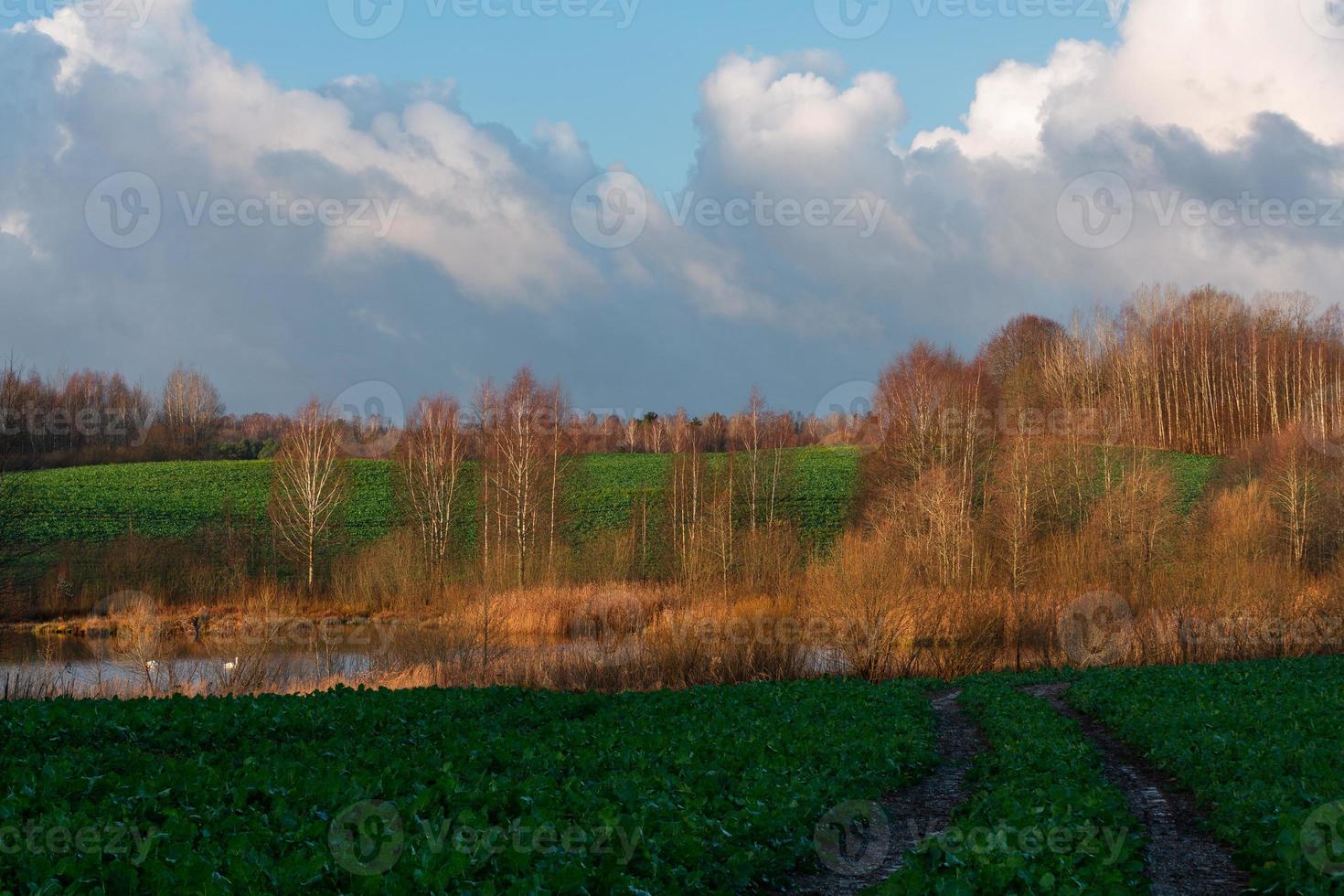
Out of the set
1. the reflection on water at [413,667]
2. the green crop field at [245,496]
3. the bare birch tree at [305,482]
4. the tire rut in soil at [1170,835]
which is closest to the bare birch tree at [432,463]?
the bare birch tree at [305,482]

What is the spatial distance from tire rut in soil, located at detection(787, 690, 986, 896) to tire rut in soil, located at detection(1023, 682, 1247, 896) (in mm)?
2183

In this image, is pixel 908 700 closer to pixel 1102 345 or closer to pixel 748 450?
pixel 748 450

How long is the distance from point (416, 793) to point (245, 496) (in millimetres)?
66872

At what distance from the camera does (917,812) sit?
13.0 metres

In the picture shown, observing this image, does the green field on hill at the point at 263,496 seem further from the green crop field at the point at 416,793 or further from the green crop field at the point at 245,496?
the green crop field at the point at 416,793

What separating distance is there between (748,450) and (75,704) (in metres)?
44.2

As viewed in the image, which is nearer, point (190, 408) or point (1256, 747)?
point (1256, 747)

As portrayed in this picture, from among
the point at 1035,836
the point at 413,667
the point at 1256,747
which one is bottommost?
the point at 413,667

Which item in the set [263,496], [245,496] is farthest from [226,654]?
[263,496]

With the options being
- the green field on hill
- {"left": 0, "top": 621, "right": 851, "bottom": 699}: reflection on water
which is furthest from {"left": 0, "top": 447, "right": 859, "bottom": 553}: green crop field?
{"left": 0, "top": 621, "right": 851, "bottom": 699}: reflection on water

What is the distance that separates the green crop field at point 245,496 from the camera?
6119cm

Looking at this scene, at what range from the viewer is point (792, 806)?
35.5ft

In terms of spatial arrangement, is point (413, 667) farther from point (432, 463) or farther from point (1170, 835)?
point (432, 463)

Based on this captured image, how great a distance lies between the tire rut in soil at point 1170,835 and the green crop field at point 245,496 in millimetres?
41031
